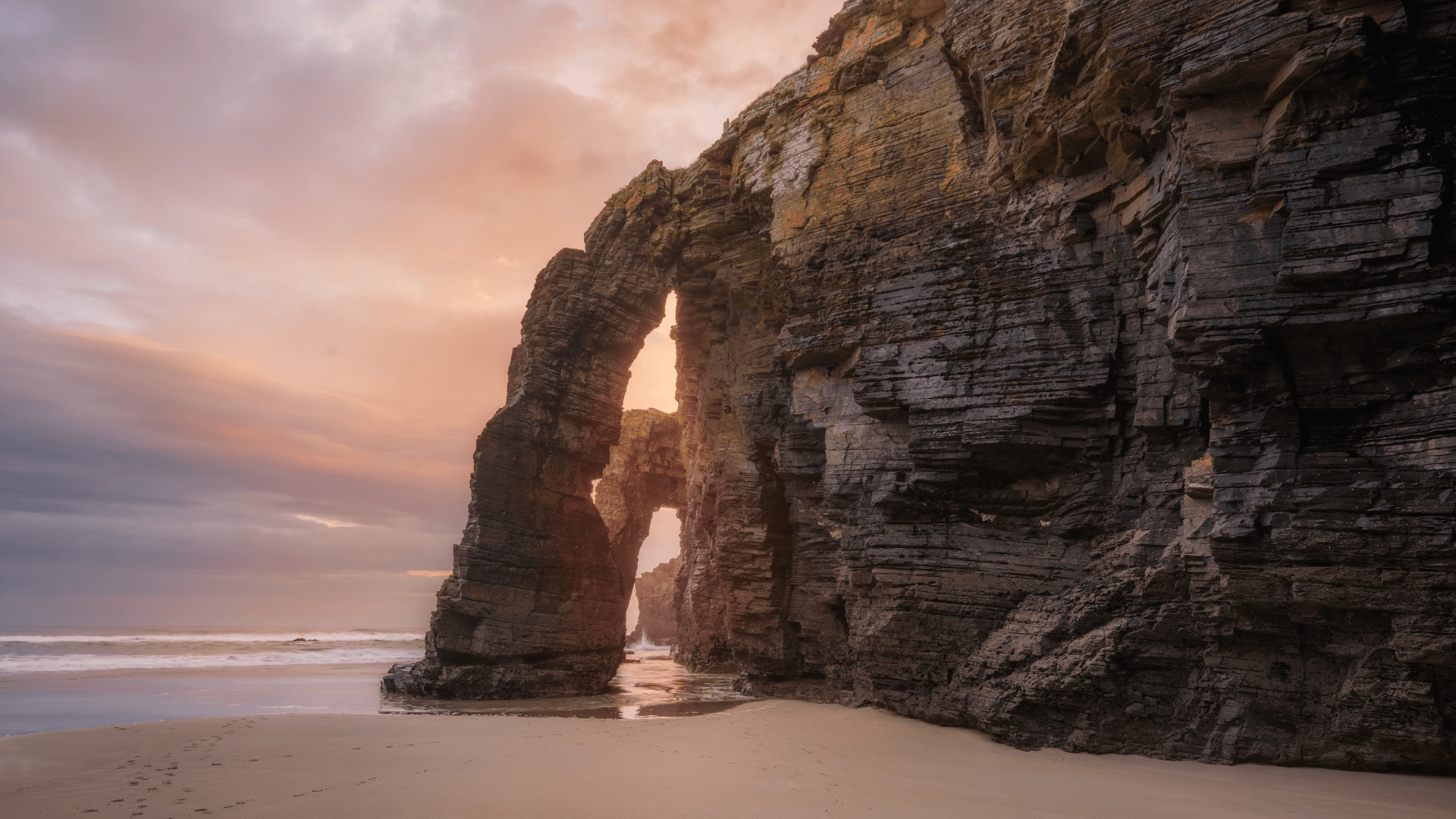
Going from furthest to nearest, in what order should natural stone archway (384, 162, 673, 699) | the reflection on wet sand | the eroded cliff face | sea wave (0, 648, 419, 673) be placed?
sea wave (0, 648, 419, 673)
natural stone archway (384, 162, 673, 699)
the reflection on wet sand
the eroded cliff face

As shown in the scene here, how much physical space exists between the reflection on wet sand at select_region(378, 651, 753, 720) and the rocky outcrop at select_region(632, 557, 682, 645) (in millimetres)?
32029

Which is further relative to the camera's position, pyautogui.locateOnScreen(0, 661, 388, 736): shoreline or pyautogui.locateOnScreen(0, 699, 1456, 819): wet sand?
pyautogui.locateOnScreen(0, 661, 388, 736): shoreline

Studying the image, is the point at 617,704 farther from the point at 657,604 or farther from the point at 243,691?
the point at 657,604

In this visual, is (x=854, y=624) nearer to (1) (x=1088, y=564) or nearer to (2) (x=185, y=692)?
(1) (x=1088, y=564)

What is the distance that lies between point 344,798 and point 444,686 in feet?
44.6

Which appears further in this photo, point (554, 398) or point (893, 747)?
point (554, 398)

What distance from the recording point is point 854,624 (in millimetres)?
14367

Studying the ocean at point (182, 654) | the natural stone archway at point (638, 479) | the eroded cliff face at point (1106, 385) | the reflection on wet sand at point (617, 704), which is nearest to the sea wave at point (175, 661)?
the ocean at point (182, 654)

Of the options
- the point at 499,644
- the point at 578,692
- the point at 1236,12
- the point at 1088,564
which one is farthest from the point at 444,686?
the point at 1236,12

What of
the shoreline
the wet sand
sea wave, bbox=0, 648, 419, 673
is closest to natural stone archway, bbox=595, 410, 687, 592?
sea wave, bbox=0, 648, 419, 673

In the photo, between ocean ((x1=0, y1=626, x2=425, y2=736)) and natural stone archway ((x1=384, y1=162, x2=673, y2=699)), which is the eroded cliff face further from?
ocean ((x1=0, y1=626, x2=425, y2=736))

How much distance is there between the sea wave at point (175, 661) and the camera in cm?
3406

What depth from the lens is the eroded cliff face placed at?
321 inches

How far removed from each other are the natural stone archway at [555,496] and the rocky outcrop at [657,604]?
3341cm
